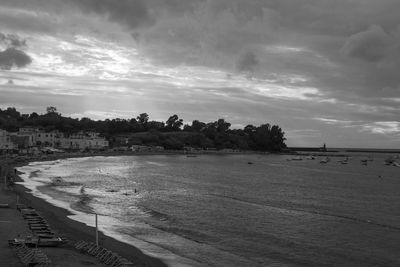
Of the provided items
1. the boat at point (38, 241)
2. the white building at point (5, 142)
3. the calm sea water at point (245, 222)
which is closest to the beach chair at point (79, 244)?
the boat at point (38, 241)

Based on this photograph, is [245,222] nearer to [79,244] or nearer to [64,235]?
[64,235]

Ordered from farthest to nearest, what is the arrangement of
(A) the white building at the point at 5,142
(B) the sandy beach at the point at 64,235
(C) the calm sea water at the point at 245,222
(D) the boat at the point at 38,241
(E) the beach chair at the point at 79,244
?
(A) the white building at the point at 5,142, (C) the calm sea water at the point at 245,222, (E) the beach chair at the point at 79,244, (D) the boat at the point at 38,241, (B) the sandy beach at the point at 64,235

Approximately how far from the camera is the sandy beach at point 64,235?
25072 mm

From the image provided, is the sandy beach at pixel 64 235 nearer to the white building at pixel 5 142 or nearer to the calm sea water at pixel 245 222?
the calm sea water at pixel 245 222

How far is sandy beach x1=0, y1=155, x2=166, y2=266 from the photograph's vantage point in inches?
987

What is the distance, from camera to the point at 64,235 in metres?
32.4

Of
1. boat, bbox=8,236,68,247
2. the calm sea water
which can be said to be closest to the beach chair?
boat, bbox=8,236,68,247

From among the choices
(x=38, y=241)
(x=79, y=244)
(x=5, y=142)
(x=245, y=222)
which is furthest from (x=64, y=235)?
(x=5, y=142)

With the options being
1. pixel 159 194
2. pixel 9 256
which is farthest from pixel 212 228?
pixel 159 194

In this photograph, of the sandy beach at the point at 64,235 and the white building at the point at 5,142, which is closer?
the sandy beach at the point at 64,235

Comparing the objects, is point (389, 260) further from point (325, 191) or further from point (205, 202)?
point (325, 191)

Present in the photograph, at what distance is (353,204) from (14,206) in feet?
138

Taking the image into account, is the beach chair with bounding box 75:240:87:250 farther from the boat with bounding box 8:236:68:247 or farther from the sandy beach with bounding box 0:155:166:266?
the boat with bounding box 8:236:68:247

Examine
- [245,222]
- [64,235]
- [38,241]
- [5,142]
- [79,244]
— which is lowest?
[245,222]
